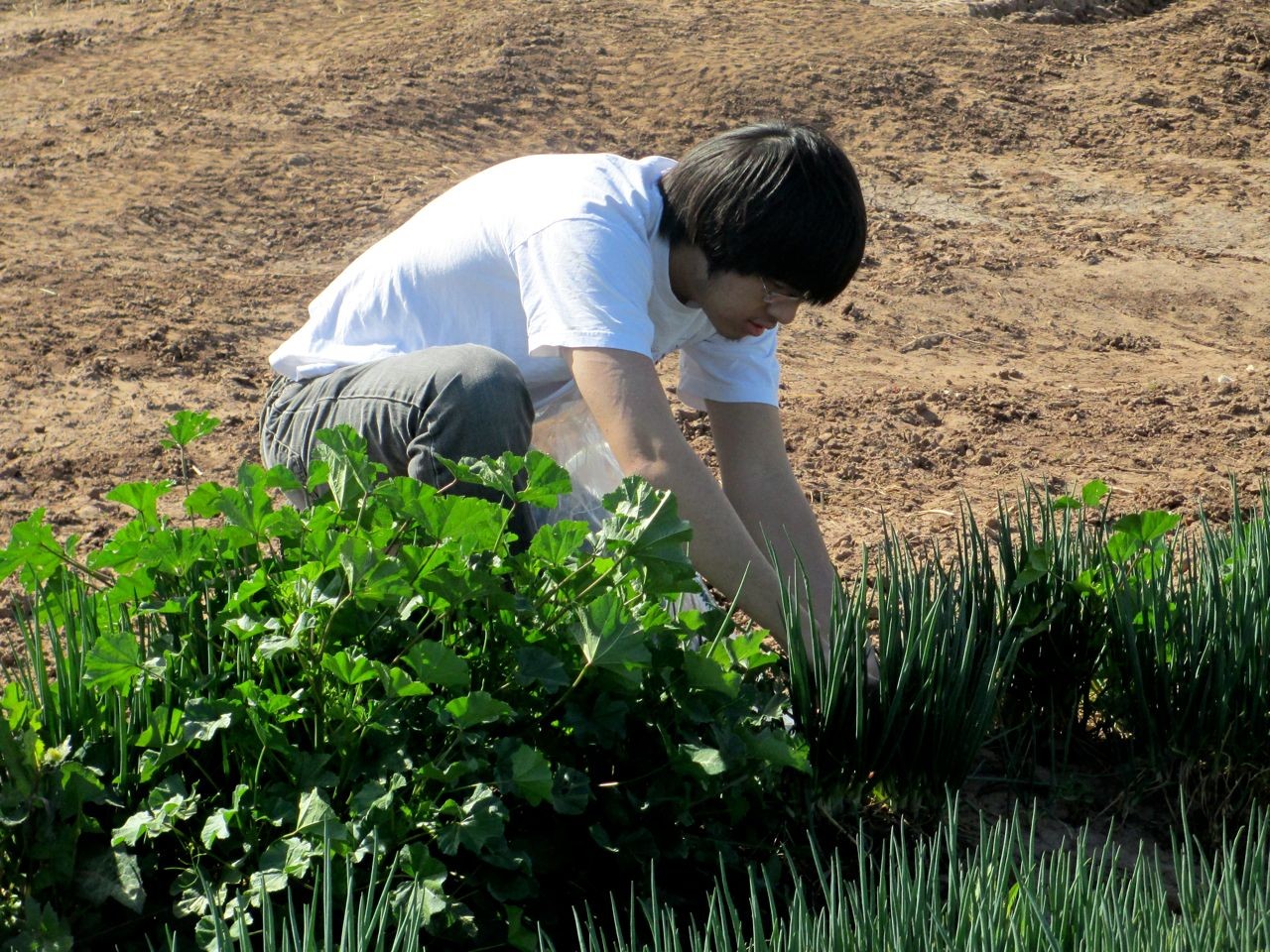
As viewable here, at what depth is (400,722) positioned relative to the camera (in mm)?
1608

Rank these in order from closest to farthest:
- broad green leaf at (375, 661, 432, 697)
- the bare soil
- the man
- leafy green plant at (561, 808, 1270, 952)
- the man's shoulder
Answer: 1. leafy green plant at (561, 808, 1270, 952)
2. broad green leaf at (375, 661, 432, 697)
3. the man
4. the man's shoulder
5. the bare soil

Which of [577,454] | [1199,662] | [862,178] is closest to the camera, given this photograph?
[1199,662]

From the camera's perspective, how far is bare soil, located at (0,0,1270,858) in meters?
3.71

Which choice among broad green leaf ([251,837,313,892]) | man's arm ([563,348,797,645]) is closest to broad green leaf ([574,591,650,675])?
broad green leaf ([251,837,313,892])

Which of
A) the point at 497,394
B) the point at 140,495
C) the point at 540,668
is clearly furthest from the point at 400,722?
the point at 497,394

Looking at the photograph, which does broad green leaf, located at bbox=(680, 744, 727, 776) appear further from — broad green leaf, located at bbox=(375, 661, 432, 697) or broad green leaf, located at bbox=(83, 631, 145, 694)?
broad green leaf, located at bbox=(83, 631, 145, 694)

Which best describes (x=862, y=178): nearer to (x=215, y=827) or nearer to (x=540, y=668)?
(x=540, y=668)

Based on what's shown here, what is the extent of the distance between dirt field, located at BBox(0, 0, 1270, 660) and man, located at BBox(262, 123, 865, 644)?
72cm

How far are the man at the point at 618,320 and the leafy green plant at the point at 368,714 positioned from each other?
0.32m

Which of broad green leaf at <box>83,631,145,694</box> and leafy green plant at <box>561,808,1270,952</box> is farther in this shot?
broad green leaf at <box>83,631,145,694</box>

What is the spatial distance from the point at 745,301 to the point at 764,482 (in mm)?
400

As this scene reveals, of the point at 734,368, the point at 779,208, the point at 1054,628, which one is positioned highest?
the point at 779,208

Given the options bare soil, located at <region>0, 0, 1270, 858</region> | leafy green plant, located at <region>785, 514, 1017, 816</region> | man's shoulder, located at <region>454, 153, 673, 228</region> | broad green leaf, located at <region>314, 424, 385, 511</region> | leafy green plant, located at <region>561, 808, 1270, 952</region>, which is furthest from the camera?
bare soil, located at <region>0, 0, 1270, 858</region>

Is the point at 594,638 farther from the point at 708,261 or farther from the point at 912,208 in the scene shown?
the point at 912,208
